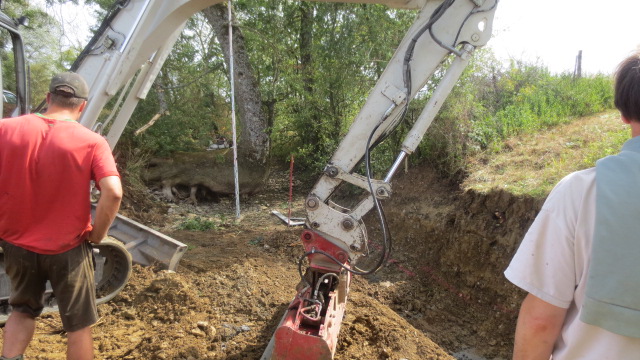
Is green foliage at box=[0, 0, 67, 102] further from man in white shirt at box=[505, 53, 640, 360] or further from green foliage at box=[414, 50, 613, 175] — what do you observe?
man in white shirt at box=[505, 53, 640, 360]

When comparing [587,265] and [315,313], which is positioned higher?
[587,265]

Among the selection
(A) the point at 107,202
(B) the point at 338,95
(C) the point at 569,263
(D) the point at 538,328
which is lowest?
(A) the point at 107,202

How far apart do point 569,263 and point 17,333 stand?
2889mm

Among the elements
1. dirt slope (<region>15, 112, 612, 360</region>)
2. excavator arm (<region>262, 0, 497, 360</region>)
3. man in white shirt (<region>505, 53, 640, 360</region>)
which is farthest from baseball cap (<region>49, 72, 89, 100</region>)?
man in white shirt (<region>505, 53, 640, 360</region>)

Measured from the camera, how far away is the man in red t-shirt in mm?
2328

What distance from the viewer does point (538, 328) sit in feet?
4.30

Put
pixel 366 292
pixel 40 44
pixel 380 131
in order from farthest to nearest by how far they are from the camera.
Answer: pixel 40 44, pixel 366 292, pixel 380 131

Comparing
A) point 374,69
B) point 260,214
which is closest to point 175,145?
point 260,214

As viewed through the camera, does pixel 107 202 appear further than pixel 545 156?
No

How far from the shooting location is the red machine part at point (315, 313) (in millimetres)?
2736

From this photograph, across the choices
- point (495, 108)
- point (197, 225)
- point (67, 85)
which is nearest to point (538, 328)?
point (67, 85)

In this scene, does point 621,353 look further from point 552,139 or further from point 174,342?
point 552,139

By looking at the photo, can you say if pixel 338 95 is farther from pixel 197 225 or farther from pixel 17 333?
pixel 17 333

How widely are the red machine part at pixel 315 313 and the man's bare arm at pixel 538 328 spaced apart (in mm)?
1600
